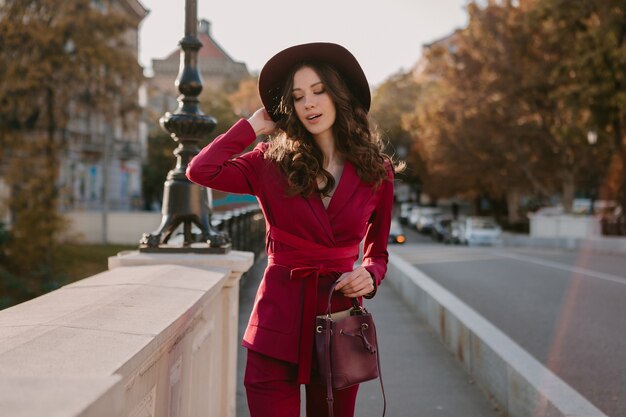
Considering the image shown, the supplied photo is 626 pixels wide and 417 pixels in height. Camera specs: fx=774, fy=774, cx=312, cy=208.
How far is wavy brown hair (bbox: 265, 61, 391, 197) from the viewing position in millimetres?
2693

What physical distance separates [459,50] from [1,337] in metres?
37.4

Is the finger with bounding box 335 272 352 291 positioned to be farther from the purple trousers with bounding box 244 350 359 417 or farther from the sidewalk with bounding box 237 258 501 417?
the sidewalk with bounding box 237 258 501 417

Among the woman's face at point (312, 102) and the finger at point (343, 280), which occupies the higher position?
the woman's face at point (312, 102)

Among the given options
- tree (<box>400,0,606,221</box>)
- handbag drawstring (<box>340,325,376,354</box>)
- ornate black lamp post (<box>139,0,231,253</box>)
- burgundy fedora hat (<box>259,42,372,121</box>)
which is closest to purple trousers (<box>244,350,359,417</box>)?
handbag drawstring (<box>340,325,376,354</box>)

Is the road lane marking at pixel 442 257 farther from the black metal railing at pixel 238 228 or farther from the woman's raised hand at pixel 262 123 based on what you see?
the woman's raised hand at pixel 262 123

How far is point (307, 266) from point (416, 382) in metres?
4.08

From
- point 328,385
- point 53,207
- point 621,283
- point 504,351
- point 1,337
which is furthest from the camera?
point 53,207

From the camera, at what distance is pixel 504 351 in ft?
18.4

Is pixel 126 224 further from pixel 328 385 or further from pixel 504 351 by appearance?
pixel 328 385

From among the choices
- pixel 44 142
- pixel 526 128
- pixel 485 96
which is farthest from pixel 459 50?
pixel 44 142

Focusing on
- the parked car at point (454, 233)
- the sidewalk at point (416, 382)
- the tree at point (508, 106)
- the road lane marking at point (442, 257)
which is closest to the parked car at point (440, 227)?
the parked car at point (454, 233)

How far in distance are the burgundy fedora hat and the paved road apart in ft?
11.7

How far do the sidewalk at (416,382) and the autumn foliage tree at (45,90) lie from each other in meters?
11.5

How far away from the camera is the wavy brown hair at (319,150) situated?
2.69 metres
